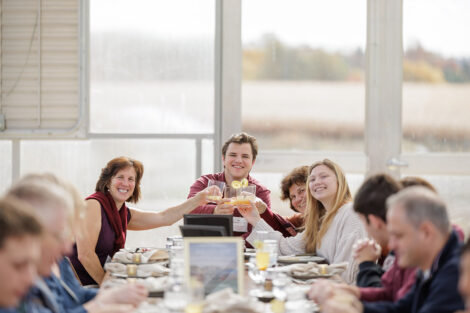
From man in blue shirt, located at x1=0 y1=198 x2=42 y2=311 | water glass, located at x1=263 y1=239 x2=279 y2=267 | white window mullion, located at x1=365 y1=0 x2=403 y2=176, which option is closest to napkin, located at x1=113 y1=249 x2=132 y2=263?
water glass, located at x1=263 y1=239 x2=279 y2=267

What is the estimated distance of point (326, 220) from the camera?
13.6 feet

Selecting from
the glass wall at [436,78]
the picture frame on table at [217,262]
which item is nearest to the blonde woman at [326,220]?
the picture frame on table at [217,262]

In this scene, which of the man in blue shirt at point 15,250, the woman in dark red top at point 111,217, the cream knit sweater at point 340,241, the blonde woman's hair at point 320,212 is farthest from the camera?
the woman in dark red top at point 111,217

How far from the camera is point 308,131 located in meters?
6.39

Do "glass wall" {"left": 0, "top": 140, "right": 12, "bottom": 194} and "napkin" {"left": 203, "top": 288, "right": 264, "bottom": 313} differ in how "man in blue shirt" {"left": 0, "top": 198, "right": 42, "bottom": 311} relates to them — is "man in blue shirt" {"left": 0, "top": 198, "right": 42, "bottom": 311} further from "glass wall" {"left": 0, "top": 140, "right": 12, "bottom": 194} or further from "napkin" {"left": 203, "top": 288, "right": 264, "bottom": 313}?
"glass wall" {"left": 0, "top": 140, "right": 12, "bottom": 194}

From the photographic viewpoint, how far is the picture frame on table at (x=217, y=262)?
2799mm

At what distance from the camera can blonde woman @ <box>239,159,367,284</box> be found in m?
3.92

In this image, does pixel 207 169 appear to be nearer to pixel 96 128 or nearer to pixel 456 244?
pixel 96 128

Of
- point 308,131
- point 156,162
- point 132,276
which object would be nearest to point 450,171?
point 308,131

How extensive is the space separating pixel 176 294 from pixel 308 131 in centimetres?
394

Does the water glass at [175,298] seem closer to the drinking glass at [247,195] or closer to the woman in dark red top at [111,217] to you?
the woman in dark red top at [111,217]

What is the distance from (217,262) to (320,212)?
5.40 feet

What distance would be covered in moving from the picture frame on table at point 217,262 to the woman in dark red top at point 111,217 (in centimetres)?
143

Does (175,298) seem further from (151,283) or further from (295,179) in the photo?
(295,179)
